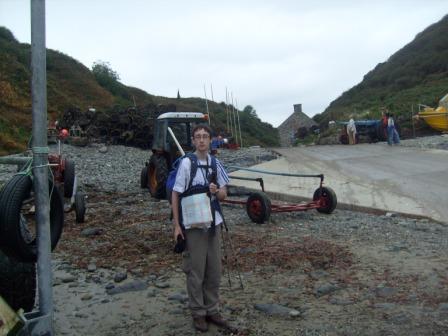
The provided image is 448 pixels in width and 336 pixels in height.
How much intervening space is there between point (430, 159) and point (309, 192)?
19.1ft

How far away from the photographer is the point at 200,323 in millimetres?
4277

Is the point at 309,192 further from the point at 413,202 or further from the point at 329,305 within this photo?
the point at 329,305

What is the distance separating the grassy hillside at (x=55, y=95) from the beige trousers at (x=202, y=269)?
41.6 ft

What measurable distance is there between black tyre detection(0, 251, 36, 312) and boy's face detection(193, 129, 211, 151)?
1754 millimetres

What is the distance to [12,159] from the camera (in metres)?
4.15

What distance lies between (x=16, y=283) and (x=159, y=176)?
300 inches

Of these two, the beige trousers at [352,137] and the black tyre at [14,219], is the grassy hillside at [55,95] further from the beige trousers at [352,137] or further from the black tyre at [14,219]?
the black tyre at [14,219]

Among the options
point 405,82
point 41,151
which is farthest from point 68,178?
point 405,82

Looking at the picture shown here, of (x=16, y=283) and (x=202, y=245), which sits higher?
(x=202, y=245)

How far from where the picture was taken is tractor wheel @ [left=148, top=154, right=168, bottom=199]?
11.7m

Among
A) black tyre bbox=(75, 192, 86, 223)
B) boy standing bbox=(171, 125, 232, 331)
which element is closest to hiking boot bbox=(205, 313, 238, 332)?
boy standing bbox=(171, 125, 232, 331)

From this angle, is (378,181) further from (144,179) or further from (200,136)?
(200,136)

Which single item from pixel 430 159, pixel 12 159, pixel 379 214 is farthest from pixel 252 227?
pixel 430 159

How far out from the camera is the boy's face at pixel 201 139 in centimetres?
433
